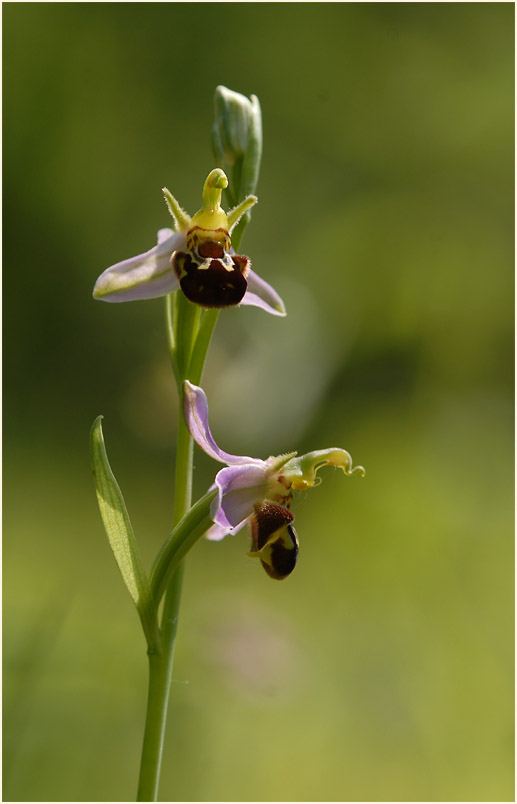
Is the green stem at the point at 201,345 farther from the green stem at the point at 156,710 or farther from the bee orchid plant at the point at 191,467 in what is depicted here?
the green stem at the point at 156,710

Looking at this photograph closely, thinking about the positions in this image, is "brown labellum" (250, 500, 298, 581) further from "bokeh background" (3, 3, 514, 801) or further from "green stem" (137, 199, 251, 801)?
"bokeh background" (3, 3, 514, 801)

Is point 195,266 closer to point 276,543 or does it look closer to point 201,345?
point 201,345

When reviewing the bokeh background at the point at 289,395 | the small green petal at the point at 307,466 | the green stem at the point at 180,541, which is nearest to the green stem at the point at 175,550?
the green stem at the point at 180,541

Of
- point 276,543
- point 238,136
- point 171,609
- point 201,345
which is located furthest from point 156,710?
point 238,136

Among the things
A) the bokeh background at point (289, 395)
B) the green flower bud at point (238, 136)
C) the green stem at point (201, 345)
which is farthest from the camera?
the bokeh background at point (289, 395)

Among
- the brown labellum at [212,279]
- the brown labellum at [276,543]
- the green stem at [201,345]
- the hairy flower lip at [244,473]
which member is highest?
the brown labellum at [212,279]

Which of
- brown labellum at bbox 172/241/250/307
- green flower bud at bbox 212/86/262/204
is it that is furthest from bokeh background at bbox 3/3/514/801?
green flower bud at bbox 212/86/262/204
